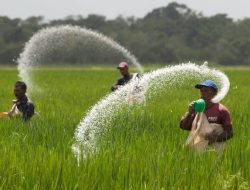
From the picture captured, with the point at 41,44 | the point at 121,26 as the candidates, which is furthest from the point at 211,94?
the point at 121,26

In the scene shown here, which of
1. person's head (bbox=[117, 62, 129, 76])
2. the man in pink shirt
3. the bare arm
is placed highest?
person's head (bbox=[117, 62, 129, 76])

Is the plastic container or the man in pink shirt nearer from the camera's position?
the plastic container

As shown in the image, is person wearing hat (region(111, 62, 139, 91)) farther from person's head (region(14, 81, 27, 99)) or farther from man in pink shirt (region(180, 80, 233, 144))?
man in pink shirt (region(180, 80, 233, 144))

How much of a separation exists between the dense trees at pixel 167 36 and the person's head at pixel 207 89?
5735cm

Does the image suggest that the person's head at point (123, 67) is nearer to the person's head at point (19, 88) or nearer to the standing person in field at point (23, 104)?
the standing person in field at point (23, 104)

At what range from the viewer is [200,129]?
16.7ft

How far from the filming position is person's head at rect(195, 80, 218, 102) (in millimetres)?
5105

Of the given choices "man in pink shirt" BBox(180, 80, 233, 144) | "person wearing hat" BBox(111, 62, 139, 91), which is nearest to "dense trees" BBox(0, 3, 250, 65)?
"person wearing hat" BBox(111, 62, 139, 91)

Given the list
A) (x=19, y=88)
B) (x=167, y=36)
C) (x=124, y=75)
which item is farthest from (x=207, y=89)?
(x=167, y=36)

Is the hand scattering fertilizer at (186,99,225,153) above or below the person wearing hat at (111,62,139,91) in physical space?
below

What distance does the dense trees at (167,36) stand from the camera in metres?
71.6

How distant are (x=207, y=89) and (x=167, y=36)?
82.3m

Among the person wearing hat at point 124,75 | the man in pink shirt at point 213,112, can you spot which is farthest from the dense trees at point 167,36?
the man in pink shirt at point 213,112

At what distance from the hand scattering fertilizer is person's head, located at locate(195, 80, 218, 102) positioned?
124 millimetres
